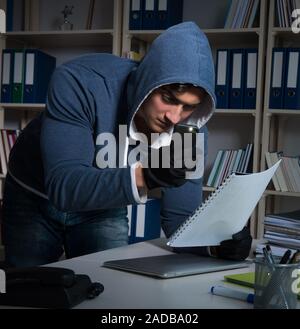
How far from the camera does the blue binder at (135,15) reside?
2945mm

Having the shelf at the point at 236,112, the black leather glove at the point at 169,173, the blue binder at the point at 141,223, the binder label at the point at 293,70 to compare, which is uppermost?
the binder label at the point at 293,70

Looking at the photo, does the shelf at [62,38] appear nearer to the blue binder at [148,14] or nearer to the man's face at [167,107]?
the blue binder at [148,14]

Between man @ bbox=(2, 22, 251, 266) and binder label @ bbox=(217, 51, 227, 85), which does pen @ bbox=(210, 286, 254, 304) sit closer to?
man @ bbox=(2, 22, 251, 266)

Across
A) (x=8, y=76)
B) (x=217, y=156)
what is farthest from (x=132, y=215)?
(x=8, y=76)

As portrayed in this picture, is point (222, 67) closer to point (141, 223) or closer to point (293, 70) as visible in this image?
point (293, 70)

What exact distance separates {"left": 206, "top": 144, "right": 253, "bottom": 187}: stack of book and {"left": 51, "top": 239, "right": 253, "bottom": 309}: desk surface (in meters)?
1.78

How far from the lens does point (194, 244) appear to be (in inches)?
44.4

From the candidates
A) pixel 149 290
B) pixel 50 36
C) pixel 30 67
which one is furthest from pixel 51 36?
pixel 149 290

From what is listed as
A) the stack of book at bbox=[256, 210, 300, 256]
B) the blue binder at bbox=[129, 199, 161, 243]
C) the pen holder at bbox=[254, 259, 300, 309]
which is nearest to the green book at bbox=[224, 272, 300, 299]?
the pen holder at bbox=[254, 259, 300, 309]

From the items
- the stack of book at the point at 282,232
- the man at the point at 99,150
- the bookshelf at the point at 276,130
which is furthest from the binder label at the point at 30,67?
the stack of book at the point at 282,232

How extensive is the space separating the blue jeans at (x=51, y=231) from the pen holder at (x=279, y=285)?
2.30ft

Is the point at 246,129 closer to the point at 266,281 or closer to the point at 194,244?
the point at 194,244
